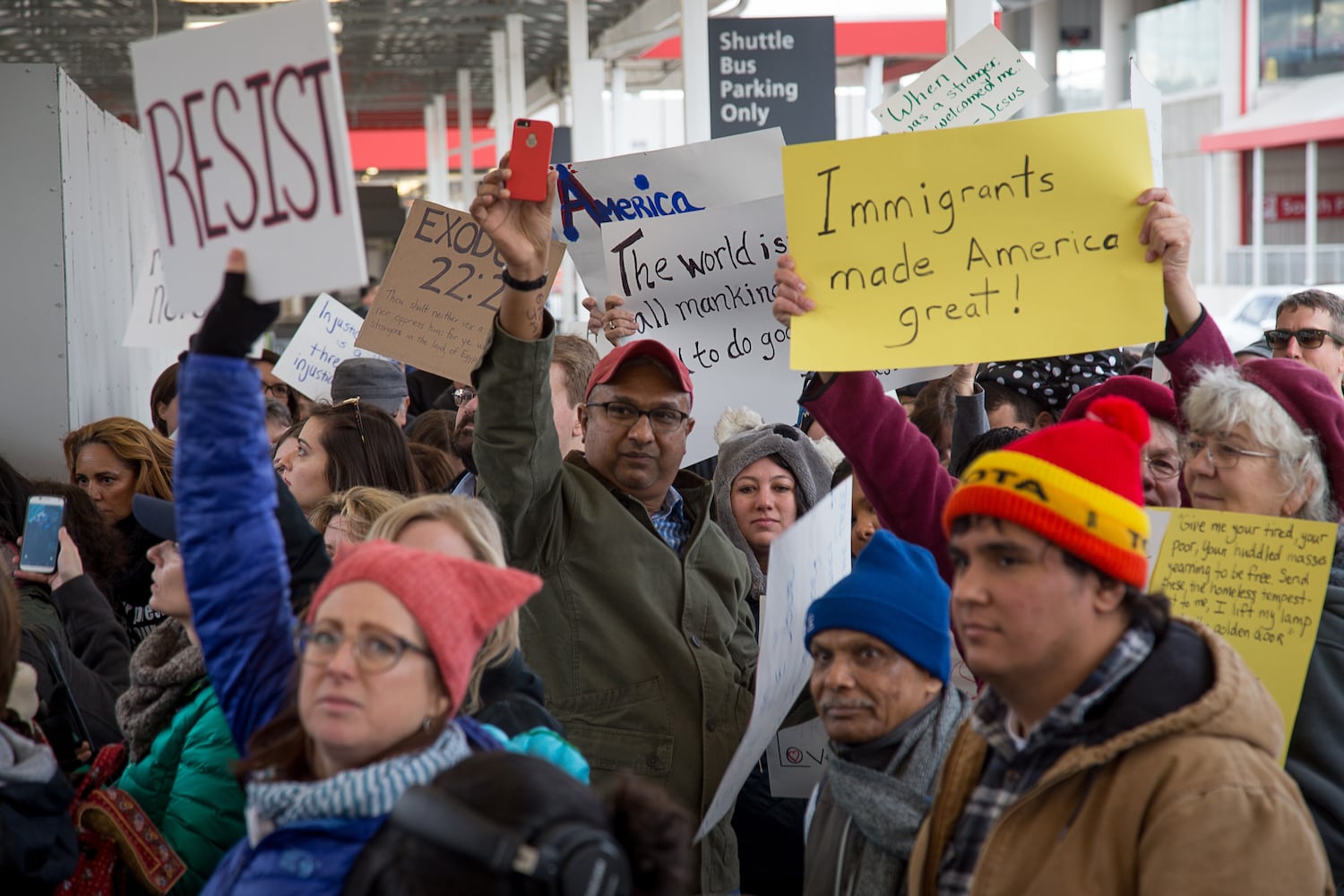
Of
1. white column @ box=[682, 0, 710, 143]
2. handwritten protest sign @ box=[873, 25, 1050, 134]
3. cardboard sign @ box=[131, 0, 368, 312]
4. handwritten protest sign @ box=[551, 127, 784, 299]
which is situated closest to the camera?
cardboard sign @ box=[131, 0, 368, 312]

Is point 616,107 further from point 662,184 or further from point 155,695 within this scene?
point 155,695

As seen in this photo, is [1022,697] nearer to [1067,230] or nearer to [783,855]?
[1067,230]

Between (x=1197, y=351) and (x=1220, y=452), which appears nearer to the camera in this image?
(x=1220, y=452)

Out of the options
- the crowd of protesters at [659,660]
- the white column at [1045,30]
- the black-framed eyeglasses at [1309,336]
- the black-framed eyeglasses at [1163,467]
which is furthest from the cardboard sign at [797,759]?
the white column at [1045,30]

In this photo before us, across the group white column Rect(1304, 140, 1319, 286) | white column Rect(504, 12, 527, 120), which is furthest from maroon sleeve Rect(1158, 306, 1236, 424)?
white column Rect(1304, 140, 1319, 286)

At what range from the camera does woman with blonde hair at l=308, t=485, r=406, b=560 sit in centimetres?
339

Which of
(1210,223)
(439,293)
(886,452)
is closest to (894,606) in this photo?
(886,452)

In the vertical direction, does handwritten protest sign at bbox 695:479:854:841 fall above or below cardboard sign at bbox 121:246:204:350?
below

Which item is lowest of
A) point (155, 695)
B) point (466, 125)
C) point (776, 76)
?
point (155, 695)

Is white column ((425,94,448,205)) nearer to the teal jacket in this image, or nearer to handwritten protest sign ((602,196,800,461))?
handwritten protest sign ((602,196,800,461))

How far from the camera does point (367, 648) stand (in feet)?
6.46

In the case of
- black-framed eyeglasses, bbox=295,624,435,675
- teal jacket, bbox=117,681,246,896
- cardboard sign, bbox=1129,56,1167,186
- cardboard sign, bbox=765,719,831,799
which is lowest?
cardboard sign, bbox=765,719,831,799

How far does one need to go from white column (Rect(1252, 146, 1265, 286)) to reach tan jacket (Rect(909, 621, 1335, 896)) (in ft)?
106

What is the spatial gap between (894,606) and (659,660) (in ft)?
2.47
